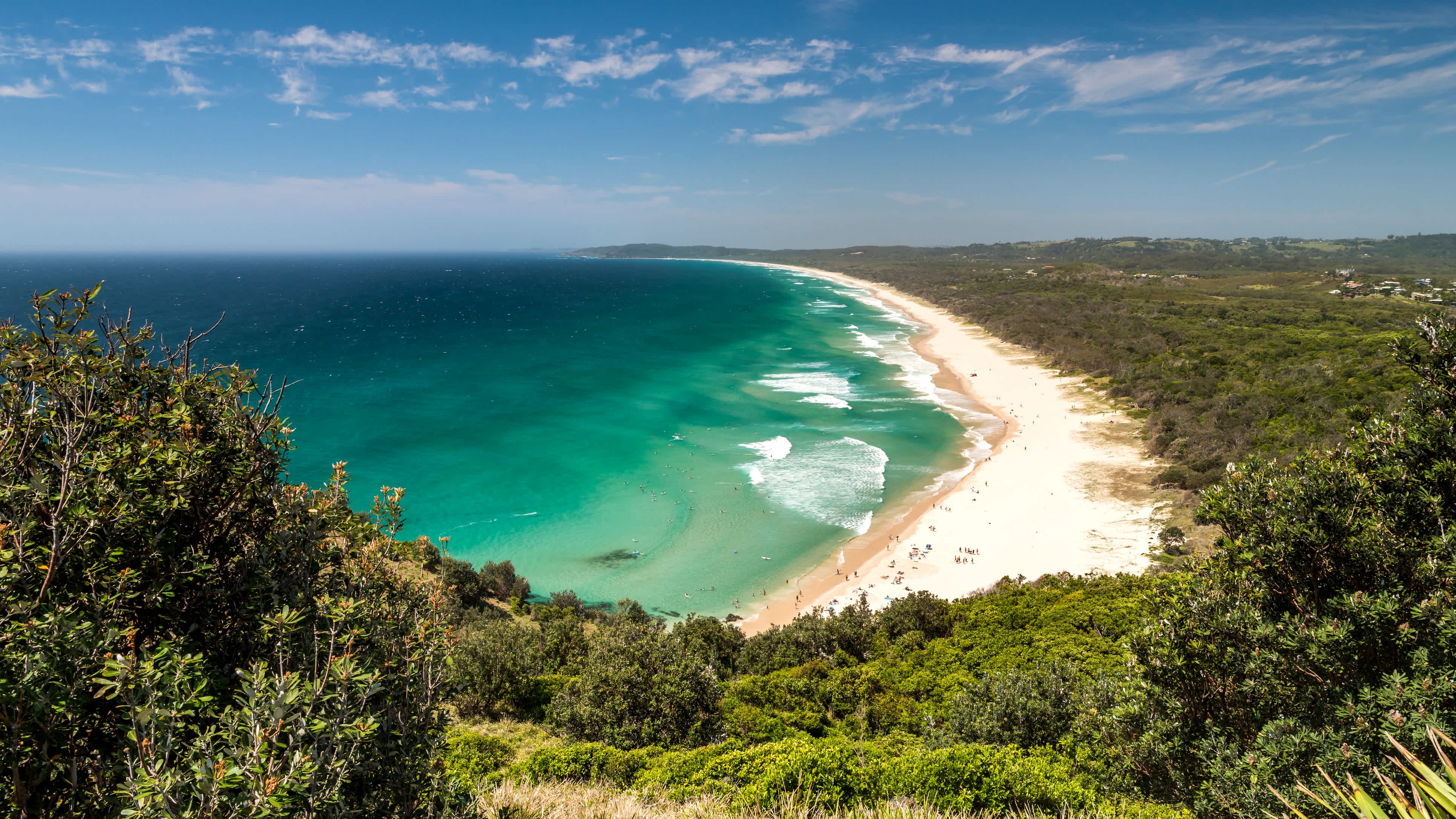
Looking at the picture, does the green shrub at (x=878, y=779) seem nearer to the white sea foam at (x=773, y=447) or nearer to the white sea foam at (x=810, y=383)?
the white sea foam at (x=773, y=447)

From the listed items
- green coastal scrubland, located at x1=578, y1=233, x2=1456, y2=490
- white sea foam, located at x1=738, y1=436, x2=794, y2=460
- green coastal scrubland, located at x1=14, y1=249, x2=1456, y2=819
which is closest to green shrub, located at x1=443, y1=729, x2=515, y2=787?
green coastal scrubland, located at x1=14, y1=249, x2=1456, y2=819

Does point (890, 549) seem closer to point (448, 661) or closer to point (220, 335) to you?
point (448, 661)

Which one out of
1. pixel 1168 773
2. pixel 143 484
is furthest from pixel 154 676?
pixel 1168 773

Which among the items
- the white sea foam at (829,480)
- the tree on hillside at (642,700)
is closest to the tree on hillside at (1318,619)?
the tree on hillside at (642,700)

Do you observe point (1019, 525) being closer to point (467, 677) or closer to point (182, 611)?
point (467, 677)

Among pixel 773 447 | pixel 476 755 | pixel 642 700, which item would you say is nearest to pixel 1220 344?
pixel 773 447
